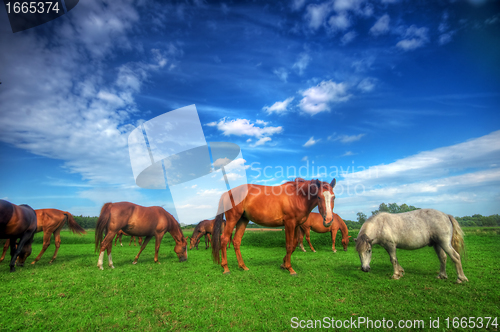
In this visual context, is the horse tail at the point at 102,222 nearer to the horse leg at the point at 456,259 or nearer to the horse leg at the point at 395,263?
the horse leg at the point at 395,263

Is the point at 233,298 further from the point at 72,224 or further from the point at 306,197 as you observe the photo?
the point at 72,224

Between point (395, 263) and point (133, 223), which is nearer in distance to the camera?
point (395, 263)

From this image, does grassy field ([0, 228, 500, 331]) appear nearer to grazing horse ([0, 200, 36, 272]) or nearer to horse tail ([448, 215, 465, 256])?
horse tail ([448, 215, 465, 256])

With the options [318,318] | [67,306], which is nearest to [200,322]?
[318,318]

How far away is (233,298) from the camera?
4754mm

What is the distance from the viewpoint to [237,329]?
3.44m

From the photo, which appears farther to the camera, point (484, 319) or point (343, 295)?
point (343, 295)

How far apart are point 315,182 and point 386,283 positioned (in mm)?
3338

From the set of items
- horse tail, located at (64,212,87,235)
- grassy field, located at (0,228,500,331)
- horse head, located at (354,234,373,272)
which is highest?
horse tail, located at (64,212,87,235)

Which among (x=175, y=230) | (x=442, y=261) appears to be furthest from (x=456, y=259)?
(x=175, y=230)

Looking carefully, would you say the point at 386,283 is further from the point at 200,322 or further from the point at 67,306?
the point at 67,306

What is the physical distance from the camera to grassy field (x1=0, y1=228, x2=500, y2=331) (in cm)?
376

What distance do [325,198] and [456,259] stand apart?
147 inches

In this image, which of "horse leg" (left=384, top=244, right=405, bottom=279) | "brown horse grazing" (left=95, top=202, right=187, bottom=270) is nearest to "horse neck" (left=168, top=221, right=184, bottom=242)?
"brown horse grazing" (left=95, top=202, right=187, bottom=270)
